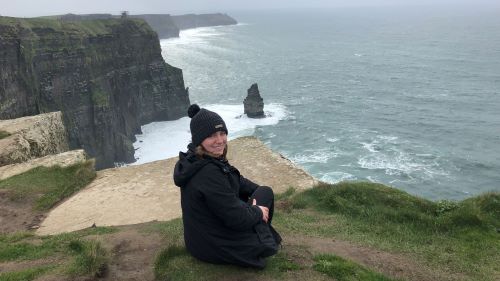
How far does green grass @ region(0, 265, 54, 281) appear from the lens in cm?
810

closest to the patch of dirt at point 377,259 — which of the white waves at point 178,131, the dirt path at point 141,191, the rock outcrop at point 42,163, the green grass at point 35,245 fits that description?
the green grass at point 35,245

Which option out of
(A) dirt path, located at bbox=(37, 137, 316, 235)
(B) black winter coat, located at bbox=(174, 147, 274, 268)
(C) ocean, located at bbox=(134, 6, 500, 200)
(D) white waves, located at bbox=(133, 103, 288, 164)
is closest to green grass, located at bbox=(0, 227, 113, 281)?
(B) black winter coat, located at bbox=(174, 147, 274, 268)

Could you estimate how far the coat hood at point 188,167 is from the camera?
7.00 meters

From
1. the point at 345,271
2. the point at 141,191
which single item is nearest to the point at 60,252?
the point at 345,271

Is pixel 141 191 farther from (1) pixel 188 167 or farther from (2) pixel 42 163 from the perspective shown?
(1) pixel 188 167

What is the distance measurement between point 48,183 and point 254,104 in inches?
2497

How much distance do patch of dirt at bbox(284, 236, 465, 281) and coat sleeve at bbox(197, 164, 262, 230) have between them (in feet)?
8.40

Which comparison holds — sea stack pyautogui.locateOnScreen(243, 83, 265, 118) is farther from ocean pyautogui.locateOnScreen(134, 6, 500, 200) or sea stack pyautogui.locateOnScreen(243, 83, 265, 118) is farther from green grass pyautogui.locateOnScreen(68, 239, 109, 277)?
green grass pyautogui.locateOnScreen(68, 239, 109, 277)

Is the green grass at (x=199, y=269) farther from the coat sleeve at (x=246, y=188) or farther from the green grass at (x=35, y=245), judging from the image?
the green grass at (x=35, y=245)

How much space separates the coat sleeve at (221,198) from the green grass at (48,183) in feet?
36.1

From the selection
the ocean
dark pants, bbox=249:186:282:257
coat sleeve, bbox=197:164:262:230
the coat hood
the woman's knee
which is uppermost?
the coat hood

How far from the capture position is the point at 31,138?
20641mm

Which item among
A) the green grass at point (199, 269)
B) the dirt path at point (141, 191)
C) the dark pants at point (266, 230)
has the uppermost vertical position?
the dark pants at point (266, 230)

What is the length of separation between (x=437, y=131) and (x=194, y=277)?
6624 centimetres
